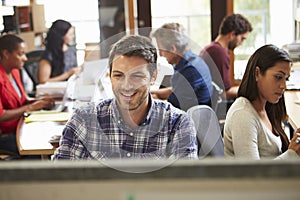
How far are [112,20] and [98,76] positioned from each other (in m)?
2.36

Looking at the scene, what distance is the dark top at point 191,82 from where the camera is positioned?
2.78m

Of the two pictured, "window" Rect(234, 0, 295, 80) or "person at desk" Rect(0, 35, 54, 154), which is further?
"window" Rect(234, 0, 295, 80)

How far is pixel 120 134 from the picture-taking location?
5.86 ft

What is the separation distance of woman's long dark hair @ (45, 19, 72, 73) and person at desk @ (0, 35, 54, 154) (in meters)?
0.84

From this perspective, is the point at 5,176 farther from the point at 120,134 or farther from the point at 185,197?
the point at 120,134

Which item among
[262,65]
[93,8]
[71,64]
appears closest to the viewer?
[262,65]

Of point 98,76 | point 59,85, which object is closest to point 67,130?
point 98,76

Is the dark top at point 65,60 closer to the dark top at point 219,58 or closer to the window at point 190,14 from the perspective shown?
the window at point 190,14

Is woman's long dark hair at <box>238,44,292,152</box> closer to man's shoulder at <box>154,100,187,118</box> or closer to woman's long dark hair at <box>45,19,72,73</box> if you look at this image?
man's shoulder at <box>154,100,187,118</box>

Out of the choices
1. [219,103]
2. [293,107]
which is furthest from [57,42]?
[293,107]

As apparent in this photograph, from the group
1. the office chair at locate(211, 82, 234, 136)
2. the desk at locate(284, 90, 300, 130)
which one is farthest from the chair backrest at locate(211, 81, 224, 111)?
the desk at locate(284, 90, 300, 130)

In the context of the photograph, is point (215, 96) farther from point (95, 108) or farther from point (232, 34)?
point (95, 108)

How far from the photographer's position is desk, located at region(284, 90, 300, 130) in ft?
8.26

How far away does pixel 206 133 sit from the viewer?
2121 millimetres
